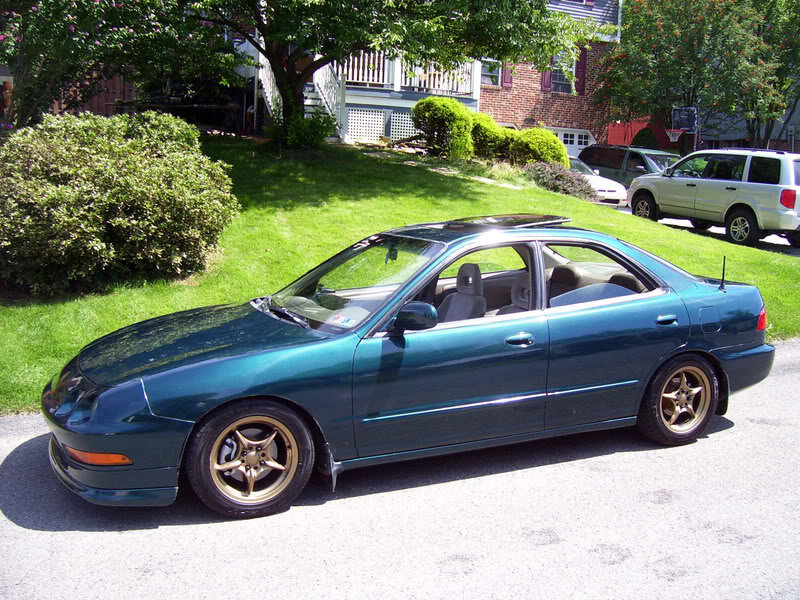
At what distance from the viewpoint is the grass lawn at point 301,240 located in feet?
23.0

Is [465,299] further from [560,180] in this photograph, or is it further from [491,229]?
[560,180]

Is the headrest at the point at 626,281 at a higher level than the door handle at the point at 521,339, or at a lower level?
higher

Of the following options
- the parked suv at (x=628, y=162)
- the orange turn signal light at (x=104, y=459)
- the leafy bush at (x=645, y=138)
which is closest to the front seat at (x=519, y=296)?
the orange turn signal light at (x=104, y=459)

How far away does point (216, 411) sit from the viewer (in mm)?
4020

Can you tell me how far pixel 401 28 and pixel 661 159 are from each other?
11550 mm

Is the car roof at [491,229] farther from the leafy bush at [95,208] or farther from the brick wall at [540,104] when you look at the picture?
the brick wall at [540,104]

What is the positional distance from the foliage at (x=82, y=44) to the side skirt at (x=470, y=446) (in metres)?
7.78

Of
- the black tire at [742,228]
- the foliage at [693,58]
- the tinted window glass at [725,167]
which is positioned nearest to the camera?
the black tire at [742,228]

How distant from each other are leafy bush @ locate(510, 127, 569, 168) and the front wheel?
5.77 feet

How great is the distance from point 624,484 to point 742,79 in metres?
22.2

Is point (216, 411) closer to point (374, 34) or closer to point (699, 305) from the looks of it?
point (699, 305)

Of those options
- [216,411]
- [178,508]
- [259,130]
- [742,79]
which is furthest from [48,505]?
[742,79]

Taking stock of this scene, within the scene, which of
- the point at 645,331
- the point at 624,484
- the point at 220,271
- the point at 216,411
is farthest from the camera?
the point at 220,271

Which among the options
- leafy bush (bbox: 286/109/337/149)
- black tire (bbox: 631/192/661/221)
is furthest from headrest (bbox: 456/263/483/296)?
black tire (bbox: 631/192/661/221)
